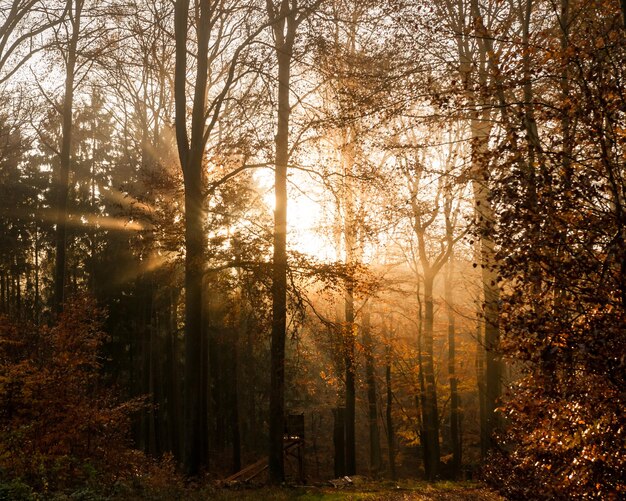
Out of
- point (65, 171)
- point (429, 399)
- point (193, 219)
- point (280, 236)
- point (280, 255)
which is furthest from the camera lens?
point (429, 399)

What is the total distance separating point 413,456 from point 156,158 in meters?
26.0

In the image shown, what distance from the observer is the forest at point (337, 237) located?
18.6ft

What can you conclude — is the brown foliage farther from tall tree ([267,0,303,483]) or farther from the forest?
tall tree ([267,0,303,483])

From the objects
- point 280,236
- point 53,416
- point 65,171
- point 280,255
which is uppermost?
point 65,171

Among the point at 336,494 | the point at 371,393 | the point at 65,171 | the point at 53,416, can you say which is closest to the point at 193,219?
the point at 53,416

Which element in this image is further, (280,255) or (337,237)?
(337,237)

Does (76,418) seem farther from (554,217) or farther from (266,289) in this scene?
(554,217)

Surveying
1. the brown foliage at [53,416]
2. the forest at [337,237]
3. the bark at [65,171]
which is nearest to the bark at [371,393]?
the forest at [337,237]

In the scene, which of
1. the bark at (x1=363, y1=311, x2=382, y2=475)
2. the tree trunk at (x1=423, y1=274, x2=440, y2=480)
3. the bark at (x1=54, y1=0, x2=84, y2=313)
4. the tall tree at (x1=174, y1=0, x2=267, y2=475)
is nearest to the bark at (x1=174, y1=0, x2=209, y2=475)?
the tall tree at (x1=174, y1=0, x2=267, y2=475)

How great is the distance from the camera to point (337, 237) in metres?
19.8

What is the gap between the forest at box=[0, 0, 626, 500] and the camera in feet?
18.6

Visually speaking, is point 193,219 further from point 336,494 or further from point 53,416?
point 336,494

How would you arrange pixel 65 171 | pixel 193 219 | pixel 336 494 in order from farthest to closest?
pixel 65 171, pixel 193 219, pixel 336 494

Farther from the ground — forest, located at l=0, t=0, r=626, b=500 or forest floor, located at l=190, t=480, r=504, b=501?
forest, located at l=0, t=0, r=626, b=500
